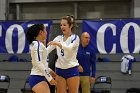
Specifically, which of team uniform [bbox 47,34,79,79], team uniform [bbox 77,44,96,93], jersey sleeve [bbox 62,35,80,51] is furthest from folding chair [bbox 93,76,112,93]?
jersey sleeve [bbox 62,35,80,51]

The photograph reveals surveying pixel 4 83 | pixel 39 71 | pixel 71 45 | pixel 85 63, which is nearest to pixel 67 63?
pixel 71 45

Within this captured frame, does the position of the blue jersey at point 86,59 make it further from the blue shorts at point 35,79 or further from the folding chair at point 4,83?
the folding chair at point 4,83

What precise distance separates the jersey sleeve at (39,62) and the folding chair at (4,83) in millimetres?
4460

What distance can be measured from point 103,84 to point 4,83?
2773 millimetres

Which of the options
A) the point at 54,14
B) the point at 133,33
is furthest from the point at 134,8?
the point at 54,14

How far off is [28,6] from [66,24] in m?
7.25

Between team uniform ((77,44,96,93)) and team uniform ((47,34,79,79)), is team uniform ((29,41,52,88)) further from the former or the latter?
team uniform ((77,44,96,93))

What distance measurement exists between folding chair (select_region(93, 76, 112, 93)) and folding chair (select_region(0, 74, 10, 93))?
2305 mm

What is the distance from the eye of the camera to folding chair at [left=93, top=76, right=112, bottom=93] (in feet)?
27.6

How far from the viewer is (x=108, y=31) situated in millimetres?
8969

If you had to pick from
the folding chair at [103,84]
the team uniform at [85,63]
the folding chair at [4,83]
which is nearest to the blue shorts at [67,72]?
the team uniform at [85,63]

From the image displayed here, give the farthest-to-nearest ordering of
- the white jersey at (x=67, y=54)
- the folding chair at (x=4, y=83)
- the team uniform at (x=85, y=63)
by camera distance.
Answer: the folding chair at (x=4, y=83) < the team uniform at (x=85, y=63) < the white jersey at (x=67, y=54)

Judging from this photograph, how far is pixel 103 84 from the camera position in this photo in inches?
349

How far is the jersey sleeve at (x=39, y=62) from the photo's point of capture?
167 inches
